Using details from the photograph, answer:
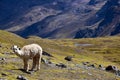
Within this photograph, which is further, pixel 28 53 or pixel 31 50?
pixel 31 50

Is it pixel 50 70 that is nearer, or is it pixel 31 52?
pixel 31 52

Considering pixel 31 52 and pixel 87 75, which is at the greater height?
pixel 31 52

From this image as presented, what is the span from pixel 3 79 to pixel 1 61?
1333cm

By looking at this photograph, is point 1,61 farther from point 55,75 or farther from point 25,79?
point 25,79

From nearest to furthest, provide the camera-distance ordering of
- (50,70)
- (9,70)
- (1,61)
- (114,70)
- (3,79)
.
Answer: (3,79) → (9,70) → (1,61) → (50,70) → (114,70)

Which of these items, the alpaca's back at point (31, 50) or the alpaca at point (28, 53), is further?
the alpaca's back at point (31, 50)

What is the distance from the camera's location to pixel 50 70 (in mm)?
59844

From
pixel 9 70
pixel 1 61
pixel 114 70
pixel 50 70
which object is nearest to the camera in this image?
pixel 9 70

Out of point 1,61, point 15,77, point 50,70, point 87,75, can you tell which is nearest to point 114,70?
point 87,75

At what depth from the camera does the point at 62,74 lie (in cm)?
5847

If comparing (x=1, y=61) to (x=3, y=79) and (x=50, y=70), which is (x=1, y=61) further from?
(x=3, y=79)

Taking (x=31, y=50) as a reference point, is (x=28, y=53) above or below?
below

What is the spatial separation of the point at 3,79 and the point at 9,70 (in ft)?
21.5

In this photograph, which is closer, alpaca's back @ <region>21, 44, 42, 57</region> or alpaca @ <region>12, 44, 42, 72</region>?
alpaca @ <region>12, 44, 42, 72</region>
